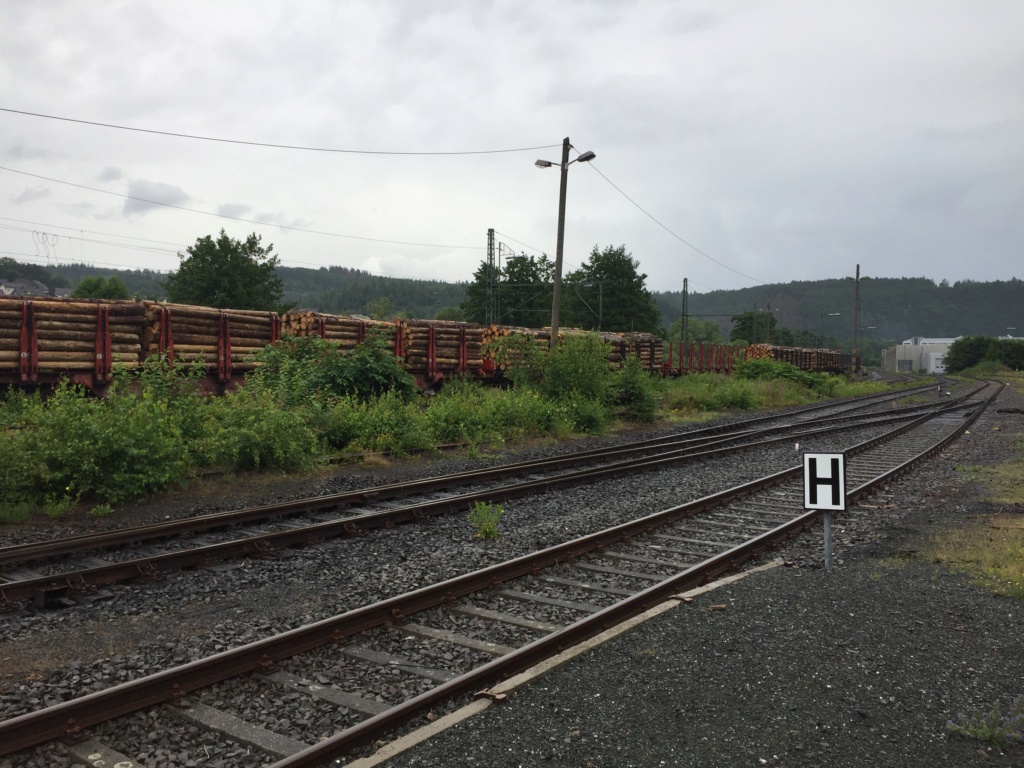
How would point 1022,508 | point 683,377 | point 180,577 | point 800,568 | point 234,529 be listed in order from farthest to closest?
point 683,377 < point 1022,508 < point 234,529 < point 800,568 < point 180,577

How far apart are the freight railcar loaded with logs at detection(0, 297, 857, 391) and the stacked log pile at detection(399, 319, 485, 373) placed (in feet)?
0.09

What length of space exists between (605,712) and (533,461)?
33.7 ft

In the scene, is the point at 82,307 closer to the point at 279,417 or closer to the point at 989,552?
the point at 279,417

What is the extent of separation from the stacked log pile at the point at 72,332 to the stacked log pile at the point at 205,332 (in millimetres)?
302

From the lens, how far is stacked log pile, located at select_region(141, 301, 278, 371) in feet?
50.6

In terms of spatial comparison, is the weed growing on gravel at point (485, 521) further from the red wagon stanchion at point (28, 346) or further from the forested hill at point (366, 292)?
the forested hill at point (366, 292)

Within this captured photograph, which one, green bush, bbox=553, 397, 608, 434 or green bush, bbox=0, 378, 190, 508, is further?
green bush, bbox=553, 397, 608, 434

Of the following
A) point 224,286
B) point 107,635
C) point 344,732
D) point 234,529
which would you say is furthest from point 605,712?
point 224,286

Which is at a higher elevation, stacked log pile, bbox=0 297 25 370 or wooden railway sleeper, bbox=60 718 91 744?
stacked log pile, bbox=0 297 25 370

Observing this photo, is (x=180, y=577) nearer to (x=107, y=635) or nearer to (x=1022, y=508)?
(x=107, y=635)

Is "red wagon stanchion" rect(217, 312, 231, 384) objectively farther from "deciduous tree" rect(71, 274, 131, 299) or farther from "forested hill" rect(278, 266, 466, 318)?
"forested hill" rect(278, 266, 466, 318)

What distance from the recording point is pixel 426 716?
4453 mm

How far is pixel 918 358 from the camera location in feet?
459

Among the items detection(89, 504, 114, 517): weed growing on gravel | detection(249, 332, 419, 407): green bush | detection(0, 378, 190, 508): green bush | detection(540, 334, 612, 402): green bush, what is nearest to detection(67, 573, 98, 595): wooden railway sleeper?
detection(89, 504, 114, 517): weed growing on gravel
